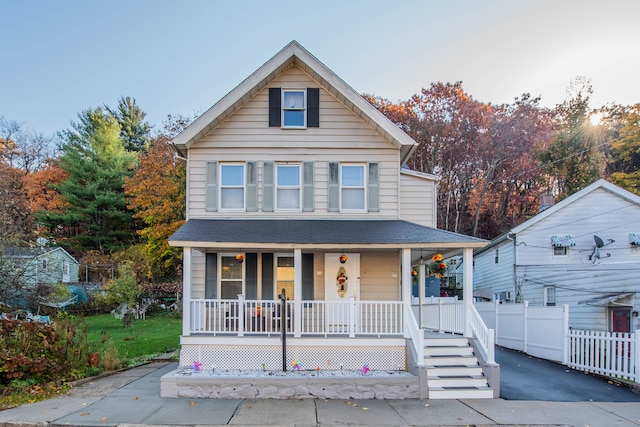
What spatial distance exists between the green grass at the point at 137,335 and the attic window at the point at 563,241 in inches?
640

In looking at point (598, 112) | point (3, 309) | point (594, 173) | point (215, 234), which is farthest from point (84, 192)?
point (598, 112)

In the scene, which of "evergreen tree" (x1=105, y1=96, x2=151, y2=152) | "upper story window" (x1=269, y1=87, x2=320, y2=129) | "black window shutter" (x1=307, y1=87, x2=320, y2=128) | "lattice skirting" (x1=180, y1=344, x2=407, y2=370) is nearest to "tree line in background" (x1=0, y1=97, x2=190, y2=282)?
"evergreen tree" (x1=105, y1=96, x2=151, y2=152)

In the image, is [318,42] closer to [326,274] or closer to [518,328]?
[326,274]

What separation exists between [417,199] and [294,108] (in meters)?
4.50

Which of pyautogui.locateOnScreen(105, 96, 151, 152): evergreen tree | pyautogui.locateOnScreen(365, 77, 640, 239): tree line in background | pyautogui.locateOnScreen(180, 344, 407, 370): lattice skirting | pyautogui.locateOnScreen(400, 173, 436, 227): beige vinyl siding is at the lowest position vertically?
pyautogui.locateOnScreen(180, 344, 407, 370): lattice skirting

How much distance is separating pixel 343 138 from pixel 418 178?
2608 millimetres

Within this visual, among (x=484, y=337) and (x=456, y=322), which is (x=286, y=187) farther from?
(x=484, y=337)

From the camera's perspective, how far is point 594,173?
27.5 metres

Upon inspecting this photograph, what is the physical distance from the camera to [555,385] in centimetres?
971

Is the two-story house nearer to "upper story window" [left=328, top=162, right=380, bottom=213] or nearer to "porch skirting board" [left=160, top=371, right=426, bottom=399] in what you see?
"upper story window" [left=328, top=162, right=380, bottom=213]

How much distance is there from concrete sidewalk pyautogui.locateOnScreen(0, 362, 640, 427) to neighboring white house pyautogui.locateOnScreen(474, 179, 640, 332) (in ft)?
38.2

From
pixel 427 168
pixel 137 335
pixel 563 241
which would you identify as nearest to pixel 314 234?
pixel 137 335

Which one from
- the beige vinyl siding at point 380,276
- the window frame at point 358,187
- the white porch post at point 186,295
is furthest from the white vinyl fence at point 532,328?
the white porch post at point 186,295

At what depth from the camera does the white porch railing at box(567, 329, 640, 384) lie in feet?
31.4
